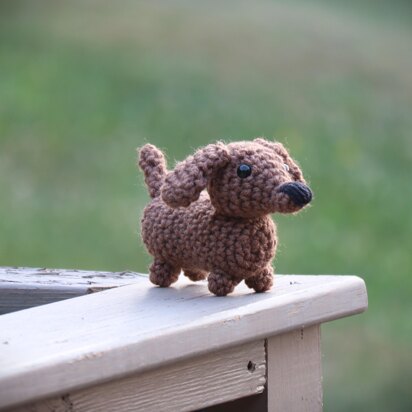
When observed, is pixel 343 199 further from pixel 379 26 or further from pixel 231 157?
pixel 231 157

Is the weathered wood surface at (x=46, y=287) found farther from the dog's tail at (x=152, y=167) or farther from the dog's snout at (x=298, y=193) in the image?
the dog's snout at (x=298, y=193)

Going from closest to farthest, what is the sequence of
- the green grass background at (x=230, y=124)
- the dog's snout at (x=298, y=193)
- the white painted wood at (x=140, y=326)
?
the white painted wood at (x=140, y=326) < the dog's snout at (x=298, y=193) < the green grass background at (x=230, y=124)

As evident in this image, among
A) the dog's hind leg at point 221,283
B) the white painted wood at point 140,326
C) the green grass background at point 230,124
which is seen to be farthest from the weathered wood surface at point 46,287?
the green grass background at point 230,124

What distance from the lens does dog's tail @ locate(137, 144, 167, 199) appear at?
1440mm

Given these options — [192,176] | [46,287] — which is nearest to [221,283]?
[192,176]

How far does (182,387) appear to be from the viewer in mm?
1174

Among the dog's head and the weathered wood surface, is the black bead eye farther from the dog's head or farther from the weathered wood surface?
the weathered wood surface

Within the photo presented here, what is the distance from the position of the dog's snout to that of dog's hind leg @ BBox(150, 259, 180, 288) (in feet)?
0.78

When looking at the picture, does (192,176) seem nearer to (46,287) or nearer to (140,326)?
(140,326)

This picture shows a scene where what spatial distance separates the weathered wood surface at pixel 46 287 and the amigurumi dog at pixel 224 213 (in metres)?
0.12

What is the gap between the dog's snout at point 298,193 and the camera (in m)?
1.21

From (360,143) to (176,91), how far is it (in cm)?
79

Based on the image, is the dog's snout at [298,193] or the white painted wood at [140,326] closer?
the white painted wood at [140,326]

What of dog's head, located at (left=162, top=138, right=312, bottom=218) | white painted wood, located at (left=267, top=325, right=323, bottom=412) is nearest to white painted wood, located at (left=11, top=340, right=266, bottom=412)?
white painted wood, located at (left=267, top=325, right=323, bottom=412)
